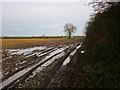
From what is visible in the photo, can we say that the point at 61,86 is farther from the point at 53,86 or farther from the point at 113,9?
the point at 113,9

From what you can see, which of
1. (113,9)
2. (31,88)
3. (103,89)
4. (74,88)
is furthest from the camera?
(113,9)

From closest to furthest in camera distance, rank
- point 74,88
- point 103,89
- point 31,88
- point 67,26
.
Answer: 1. point 103,89
2. point 74,88
3. point 31,88
4. point 67,26

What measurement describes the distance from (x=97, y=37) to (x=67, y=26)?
3219 inches

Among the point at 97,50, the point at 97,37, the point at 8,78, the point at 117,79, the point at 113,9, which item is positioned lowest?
the point at 8,78

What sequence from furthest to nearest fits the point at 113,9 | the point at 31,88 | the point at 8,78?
the point at 8,78
the point at 113,9
the point at 31,88

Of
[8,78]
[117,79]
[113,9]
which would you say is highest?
[113,9]

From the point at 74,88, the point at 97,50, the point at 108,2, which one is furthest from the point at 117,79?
the point at 108,2

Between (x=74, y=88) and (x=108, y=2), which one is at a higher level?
(x=108, y=2)

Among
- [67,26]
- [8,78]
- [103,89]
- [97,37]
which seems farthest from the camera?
[67,26]

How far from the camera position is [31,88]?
666 centimetres

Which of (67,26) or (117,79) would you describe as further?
(67,26)

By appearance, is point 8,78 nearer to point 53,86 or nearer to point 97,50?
point 53,86

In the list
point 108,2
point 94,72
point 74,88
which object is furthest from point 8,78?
point 108,2

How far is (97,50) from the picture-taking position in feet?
30.4
